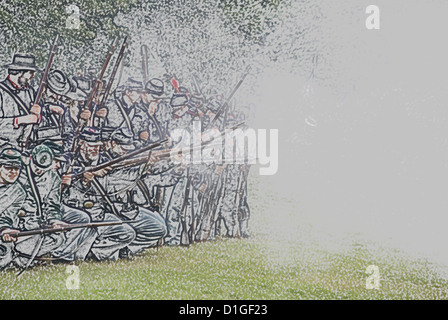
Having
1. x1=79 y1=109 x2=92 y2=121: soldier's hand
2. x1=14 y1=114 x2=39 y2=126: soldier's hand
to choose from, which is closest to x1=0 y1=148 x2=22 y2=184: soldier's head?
x1=14 y1=114 x2=39 y2=126: soldier's hand

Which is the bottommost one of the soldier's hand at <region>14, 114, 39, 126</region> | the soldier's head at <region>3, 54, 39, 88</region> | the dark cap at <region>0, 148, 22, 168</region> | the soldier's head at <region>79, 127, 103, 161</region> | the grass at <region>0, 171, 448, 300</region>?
the grass at <region>0, 171, 448, 300</region>

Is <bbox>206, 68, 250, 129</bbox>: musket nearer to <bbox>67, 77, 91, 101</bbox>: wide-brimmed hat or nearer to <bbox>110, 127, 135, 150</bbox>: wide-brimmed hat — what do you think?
<bbox>110, 127, 135, 150</bbox>: wide-brimmed hat

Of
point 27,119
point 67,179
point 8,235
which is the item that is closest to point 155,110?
point 67,179

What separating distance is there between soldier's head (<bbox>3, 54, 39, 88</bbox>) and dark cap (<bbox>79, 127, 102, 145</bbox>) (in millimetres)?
563

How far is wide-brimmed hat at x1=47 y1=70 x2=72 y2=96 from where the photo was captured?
386cm

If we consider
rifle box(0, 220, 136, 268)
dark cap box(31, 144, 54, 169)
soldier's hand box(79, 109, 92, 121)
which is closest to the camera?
rifle box(0, 220, 136, 268)

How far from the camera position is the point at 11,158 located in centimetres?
378

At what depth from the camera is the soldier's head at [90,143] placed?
3930 mm

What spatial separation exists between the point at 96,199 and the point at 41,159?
53 centimetres

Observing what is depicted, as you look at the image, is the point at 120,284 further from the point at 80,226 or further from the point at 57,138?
the point at 57,138

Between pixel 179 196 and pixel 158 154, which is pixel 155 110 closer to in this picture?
pixel 158 154

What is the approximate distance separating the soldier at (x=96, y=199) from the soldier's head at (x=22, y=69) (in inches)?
22.9

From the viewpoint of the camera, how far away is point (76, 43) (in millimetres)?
3916

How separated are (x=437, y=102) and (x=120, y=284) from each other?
297 centimetres
